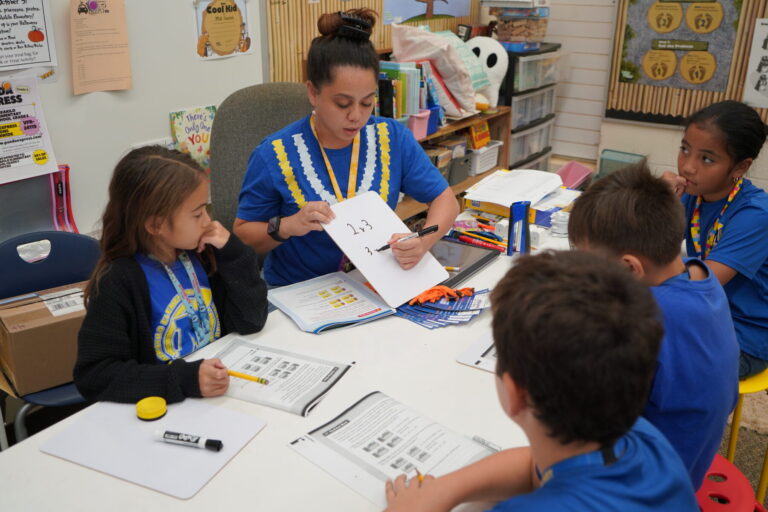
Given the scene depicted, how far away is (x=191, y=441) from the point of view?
3.64ft

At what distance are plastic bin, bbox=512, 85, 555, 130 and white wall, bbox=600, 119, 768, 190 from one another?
1.27 ft

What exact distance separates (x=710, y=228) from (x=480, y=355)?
91cm

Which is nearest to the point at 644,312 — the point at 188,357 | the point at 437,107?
the point at 188,357

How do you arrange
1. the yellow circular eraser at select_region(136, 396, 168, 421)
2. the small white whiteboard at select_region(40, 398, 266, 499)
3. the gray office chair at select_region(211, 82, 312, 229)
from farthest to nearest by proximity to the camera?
the gray office chair at select_region(211, 82, 312, 229), the yellow circular eraser at select_region(136, 396, 168, 421), the small white whiteboard at select_region(40, 398, 266, 499)

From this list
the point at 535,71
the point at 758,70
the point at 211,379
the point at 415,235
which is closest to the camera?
the point at 211,379

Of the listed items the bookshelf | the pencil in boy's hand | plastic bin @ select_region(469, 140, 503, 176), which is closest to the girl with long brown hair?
the pencil in boy's hand

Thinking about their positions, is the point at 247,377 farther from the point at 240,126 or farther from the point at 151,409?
the point at 240,126

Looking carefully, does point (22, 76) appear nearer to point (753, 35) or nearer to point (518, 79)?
point (518, 79)

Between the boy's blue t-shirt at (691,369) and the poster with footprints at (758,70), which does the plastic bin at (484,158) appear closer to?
the poster with footprints at (758,70)

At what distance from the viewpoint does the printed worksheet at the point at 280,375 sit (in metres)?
1.25

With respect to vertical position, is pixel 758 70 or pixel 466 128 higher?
pixel 758 70

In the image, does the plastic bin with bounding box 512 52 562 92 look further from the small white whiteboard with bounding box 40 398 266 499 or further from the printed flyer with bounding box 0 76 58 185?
the small white whiteboard with bounding box 40 398 266 499

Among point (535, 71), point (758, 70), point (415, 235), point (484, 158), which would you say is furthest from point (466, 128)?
point (415, 235)

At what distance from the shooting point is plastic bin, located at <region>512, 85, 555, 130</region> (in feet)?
13.3
